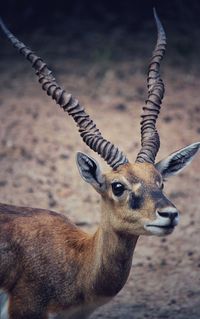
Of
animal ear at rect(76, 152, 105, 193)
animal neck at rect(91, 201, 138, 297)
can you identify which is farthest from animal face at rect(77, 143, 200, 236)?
animal neck at rect(91, 201, 138, 297)

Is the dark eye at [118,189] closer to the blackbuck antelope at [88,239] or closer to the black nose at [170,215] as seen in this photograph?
the blackbuck antelope at [88,239]

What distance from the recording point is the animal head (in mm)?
8367

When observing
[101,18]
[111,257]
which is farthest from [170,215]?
[101,18]

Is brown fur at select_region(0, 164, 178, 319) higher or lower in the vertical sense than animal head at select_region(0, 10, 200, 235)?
lower

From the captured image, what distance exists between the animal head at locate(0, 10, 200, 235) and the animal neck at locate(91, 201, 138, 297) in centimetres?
13

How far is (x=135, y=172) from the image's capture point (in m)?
8.80

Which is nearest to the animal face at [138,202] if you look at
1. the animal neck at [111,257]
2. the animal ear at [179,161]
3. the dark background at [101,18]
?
the animal neck at [111,257]

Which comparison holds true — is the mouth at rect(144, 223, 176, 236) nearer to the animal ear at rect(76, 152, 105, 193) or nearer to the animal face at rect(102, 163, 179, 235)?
the animal face at rect(102, 163, 179, 235)

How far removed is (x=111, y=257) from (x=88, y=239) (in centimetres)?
65

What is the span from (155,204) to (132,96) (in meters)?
8.45

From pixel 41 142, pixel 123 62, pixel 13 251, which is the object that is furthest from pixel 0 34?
pixel 13 251

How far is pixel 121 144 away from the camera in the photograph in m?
14.8

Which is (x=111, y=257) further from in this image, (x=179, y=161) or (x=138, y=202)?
(x=179, y=161)

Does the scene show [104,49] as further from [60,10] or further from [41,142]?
[41,142]
